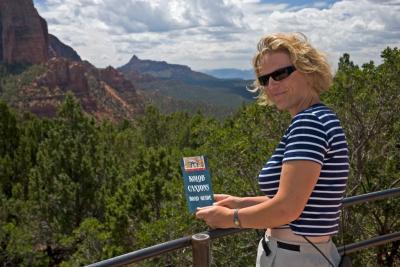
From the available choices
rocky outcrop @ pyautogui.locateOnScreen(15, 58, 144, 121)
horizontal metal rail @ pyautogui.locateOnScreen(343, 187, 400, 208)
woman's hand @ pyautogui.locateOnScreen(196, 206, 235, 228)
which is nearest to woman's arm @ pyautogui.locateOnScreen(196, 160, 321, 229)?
woman's hand @ pyautogui.locateOnScreen(196, 206, 235, 228)

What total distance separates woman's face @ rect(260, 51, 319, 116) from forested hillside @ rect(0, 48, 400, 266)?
6.95 metres

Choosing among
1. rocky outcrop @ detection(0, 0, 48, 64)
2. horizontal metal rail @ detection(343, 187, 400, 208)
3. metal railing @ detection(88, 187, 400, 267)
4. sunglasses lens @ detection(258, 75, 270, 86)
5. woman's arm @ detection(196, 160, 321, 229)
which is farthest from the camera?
rocky outcrop @ detection(0, 0, 48, 64)

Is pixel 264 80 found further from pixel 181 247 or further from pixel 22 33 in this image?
pixel 22 33

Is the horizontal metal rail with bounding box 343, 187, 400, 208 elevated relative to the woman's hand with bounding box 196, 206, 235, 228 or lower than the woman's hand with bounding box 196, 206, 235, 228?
lower

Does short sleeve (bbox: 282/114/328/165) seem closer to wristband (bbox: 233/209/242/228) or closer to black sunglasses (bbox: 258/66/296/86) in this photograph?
black sunglasses (bbox: 258/66/296/86)

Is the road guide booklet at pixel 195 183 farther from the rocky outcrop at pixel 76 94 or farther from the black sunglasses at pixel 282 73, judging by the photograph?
the rocky outcrop at pixel 76 94

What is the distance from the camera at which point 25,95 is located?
92.5 meters

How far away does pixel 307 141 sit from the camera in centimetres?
184

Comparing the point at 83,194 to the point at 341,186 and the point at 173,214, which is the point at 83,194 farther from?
the point at 341,186

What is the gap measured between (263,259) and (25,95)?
3836 inches

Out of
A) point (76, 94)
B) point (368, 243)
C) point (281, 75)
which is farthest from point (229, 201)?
point (76, 94)

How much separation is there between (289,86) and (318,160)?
412mm

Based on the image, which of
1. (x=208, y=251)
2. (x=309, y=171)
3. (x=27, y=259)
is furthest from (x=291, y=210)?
(x=27, y=259)

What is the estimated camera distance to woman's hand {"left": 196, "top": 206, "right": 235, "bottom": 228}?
206 cm
